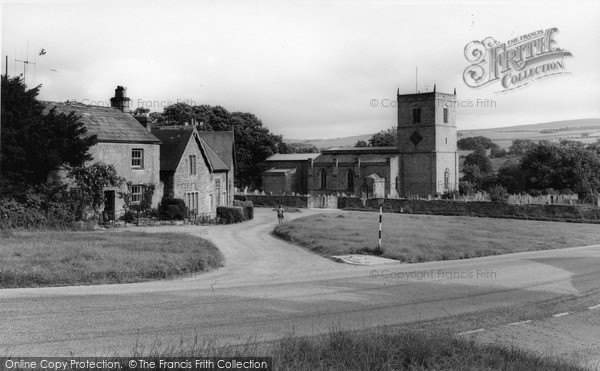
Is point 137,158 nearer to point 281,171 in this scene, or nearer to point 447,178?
point 281,171

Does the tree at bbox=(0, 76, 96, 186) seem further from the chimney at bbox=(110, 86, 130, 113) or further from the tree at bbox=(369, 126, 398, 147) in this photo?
the tree at bbox=(369, 126, 398, 147)

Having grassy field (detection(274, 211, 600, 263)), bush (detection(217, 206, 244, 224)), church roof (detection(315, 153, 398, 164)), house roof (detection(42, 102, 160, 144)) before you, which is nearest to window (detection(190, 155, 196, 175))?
bush (detection(217, 206, 244, 224))

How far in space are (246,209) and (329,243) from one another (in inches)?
694

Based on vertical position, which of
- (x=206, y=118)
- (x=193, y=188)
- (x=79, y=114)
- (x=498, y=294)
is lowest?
(x=498, y=294)

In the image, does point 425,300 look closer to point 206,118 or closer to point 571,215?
point 571,215

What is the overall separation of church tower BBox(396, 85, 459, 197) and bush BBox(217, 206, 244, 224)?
129 feet

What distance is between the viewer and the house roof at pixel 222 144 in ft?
177

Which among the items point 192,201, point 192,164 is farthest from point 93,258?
point 192,164

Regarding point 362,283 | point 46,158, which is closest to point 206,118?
point 46,158

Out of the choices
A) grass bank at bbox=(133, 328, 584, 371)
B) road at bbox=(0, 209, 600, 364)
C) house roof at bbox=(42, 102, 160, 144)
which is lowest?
road at bbox=(0, 209, 600, 364)

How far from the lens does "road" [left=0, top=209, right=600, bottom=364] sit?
1214 centimetres

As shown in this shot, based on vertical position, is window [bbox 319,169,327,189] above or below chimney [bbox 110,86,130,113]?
below

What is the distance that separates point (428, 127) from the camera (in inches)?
3172

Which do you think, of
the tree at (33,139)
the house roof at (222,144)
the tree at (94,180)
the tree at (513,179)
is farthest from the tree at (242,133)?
the tree at (33,139)
